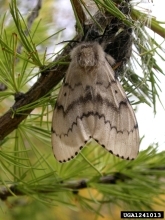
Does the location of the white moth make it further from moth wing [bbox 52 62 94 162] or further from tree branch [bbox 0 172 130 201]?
tree branch [bbox 0 172 130 201]

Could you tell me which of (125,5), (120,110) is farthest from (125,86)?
(125,5)

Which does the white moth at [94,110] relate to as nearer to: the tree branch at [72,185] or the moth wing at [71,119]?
the moth wing at [71,119]

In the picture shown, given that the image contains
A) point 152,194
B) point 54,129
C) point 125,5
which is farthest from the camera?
point 152,194

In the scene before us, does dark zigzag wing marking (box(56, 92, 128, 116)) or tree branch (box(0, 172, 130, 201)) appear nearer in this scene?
dark zigzag wing marking (box(56, 92, 128, 116))

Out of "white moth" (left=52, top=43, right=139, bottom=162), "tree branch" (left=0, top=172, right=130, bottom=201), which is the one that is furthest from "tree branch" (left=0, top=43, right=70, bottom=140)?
"tree branch" (left=0, top=172, right=130, bottom=201)

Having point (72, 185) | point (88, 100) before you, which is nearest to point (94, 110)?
point (88, 100)

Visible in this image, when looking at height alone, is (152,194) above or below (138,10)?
below

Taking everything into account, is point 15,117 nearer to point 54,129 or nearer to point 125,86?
point 54,129

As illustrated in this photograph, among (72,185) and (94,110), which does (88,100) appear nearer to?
(94,110)
